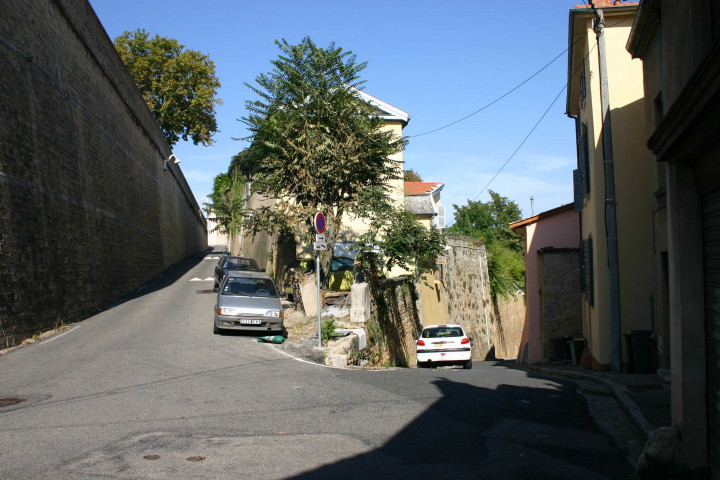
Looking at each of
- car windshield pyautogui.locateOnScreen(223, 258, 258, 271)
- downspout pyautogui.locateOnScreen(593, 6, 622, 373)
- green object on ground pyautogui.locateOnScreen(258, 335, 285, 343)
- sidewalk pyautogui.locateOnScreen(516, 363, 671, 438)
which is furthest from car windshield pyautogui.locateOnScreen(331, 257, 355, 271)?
downspout pyautogui.locateOnScreen(593, 6, 622, 373)

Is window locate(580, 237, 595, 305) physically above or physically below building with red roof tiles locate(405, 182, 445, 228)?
below

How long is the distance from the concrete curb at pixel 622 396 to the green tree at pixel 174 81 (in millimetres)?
30834

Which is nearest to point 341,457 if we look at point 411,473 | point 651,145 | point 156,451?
point 411,473

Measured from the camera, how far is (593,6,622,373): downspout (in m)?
12.5

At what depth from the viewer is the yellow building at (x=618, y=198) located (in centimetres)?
1288

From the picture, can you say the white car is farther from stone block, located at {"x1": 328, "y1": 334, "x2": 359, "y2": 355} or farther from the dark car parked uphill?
the dark car parked uphill

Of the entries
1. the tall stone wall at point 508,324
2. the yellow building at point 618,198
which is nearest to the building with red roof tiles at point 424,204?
the tall stone wall at point 508,324

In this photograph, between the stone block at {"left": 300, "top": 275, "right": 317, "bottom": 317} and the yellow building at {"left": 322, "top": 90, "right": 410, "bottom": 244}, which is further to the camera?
the yellow building at {"left": 322, "top": 90, "right": 410, "bottom": 244}

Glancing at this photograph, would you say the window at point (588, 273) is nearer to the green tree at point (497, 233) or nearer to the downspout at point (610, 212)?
the downspout at point (610, 212)

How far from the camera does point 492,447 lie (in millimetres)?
6211

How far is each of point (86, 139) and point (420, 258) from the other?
460 inches

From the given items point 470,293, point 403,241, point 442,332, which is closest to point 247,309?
point 442,332

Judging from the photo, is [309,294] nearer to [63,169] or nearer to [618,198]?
[63,169]

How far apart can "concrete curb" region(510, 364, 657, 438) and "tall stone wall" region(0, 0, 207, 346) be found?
11585 millimetres
